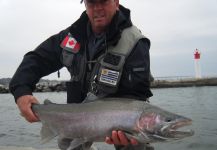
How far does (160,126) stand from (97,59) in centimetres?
131

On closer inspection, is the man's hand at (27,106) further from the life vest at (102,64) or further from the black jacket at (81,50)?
the life vest at (102,64)

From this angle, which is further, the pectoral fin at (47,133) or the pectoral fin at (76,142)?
the pectoral fin at (47,133)

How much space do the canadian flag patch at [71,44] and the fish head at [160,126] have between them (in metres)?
1.43

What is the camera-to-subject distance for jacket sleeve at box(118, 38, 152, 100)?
480cm

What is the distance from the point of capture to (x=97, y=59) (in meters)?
5.05

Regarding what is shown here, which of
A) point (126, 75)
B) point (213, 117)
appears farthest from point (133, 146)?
point (213, 117)

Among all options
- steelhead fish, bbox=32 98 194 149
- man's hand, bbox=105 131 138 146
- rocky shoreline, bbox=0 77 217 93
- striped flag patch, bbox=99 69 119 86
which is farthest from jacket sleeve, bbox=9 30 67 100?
rocky shoreline, bbox=0 77 217 93

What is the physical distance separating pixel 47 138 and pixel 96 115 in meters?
0.85

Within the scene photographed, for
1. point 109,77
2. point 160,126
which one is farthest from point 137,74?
point 160,126

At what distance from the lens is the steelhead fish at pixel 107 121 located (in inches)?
165

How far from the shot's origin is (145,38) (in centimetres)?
505

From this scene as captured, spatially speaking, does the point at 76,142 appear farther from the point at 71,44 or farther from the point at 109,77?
the point at 71,44

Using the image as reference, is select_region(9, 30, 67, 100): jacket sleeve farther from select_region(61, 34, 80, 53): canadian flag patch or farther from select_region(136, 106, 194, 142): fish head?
select_region(136, 106, 194, 142): fish head

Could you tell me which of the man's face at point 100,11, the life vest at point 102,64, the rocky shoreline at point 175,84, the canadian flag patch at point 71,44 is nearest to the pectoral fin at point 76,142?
the life vest at point 102,64
